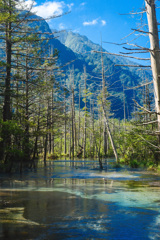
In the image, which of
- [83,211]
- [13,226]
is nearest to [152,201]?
[83,211]

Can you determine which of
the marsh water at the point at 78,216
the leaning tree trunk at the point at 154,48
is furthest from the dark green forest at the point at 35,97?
the marsh water at the point at 78,216

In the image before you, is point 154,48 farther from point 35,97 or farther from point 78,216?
point 35,97

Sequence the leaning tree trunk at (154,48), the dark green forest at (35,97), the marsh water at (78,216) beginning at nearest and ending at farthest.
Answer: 1. the marsh water at (78,216)
2. the leaning tree trunk at (154,48)
3. the dark green forest at (35,97)

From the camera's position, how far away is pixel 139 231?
3.69m

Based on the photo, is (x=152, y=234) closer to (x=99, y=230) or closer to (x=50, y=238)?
(x=99, y=230)

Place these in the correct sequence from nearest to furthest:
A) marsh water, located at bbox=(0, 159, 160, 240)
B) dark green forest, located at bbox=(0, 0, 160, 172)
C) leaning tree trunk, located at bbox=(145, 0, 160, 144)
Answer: marsh water, located at bbox=(0, 159, 160, 240), leaning tree trunk, located at bbox=(145, 0, 160, 144), dark green forest, located at bbox=(0, 0, 160, 172)

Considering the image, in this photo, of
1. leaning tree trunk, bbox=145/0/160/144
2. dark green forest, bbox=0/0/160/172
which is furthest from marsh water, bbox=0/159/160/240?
leaning tree trunk, bbox=145/0/160/144

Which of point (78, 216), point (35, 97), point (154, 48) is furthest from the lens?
point (35, 97)

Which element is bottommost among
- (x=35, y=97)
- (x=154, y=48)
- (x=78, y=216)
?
(x=78, y=216)

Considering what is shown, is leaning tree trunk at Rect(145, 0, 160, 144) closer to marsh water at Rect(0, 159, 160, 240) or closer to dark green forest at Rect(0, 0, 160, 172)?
dark green forest at Rect(0, 0, 160, 172)

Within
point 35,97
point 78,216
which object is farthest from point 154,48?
point 35,97

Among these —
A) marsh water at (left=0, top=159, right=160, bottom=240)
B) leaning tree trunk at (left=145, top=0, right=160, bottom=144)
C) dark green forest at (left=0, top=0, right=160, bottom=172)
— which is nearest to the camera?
marsh water at (left=0, top=159, right=160, bottom=240)

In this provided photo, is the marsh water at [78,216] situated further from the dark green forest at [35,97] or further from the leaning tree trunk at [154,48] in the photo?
the leaning tree trunk at [154,48]

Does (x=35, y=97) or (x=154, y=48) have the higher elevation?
(x=35, y=97)
